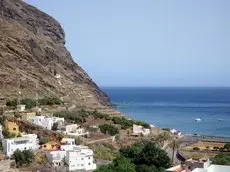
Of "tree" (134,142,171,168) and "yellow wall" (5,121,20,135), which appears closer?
"tree" (134,142,171,168)

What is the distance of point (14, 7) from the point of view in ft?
273

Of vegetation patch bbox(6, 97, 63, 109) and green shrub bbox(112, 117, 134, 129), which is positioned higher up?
vegetation patch bbox(6, 97, 63, 109)

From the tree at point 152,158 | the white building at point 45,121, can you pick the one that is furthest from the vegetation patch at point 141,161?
the white building at point 45,121

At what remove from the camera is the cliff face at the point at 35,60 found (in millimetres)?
62175

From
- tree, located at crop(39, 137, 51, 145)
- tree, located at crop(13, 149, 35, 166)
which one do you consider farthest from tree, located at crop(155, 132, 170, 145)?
tree, located at crop(13, 149, 35, 166)

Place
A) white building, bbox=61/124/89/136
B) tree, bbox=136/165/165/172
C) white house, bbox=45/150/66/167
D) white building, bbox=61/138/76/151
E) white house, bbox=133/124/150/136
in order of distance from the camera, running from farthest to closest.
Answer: white house, bbox=133/124/150/136, white building, bbox=61/124/89/136, white building, bbox=61/138/76/151, white house, bbox=45/150/66/167, tree, bbox=136/165/165/172

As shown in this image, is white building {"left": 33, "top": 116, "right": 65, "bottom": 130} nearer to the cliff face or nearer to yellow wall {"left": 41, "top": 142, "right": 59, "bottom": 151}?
yellow wall {"left": 41, "top": 142, "right": 59, "bottom": 151}

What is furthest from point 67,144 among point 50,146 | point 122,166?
point 122,166

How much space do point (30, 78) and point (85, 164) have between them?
1199 inches

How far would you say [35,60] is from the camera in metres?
69.7

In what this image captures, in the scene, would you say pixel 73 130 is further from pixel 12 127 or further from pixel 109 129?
pixel 12 127

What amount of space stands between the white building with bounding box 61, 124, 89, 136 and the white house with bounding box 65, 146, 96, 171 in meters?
8.76

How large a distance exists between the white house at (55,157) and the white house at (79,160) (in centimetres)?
51

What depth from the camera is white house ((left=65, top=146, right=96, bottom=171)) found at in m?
35.1
